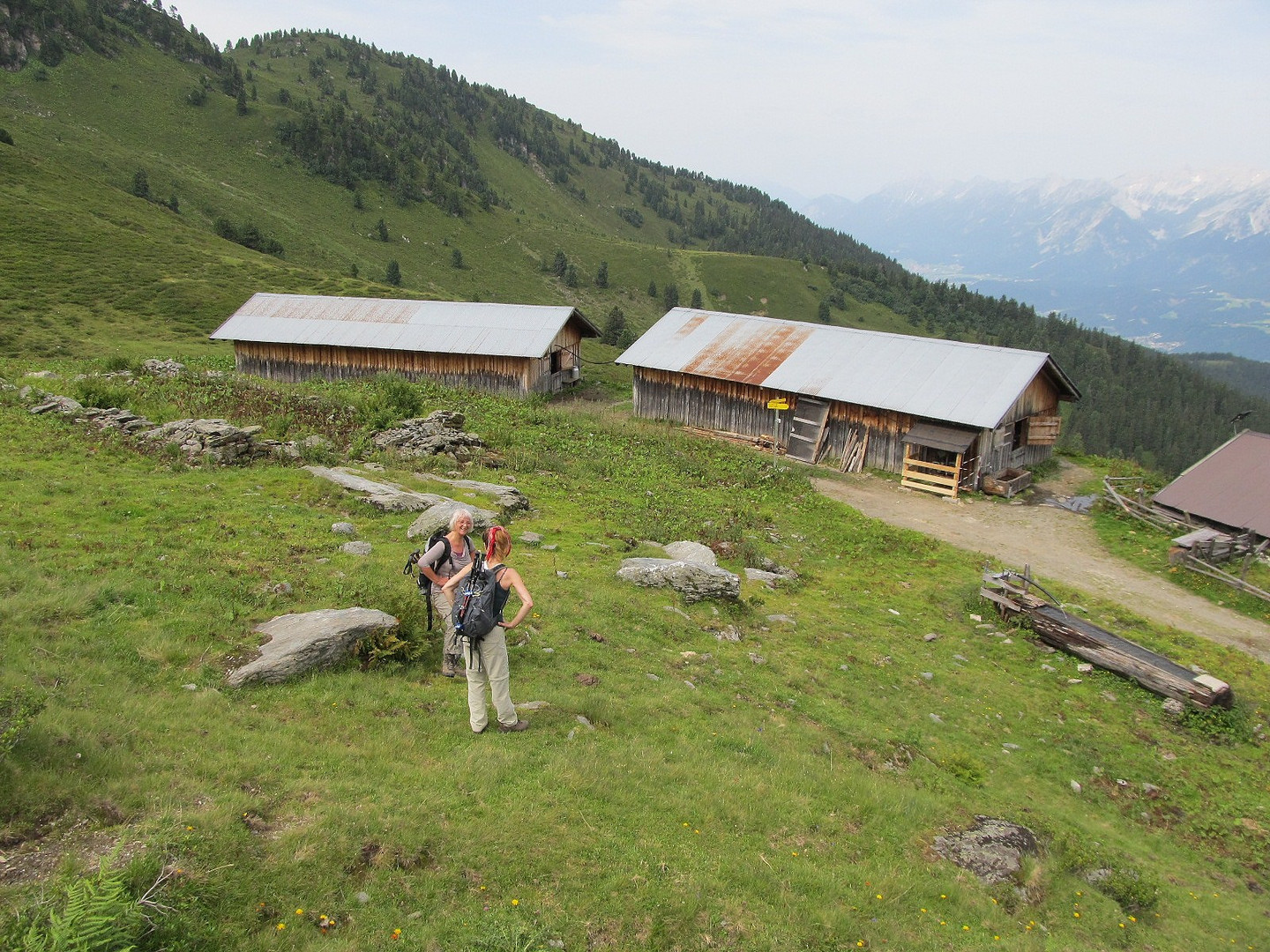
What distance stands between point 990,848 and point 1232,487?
21445 millimetres

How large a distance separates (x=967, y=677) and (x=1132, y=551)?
12.2 meters

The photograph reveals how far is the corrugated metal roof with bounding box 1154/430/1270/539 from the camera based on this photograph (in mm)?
22625

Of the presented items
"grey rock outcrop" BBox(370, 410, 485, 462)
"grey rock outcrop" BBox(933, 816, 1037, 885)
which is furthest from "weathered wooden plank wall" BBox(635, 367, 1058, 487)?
"grey rock outcrop" BBox(933, 816, 1037, 885)

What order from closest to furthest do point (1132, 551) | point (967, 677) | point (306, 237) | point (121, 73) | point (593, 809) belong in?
1. point (593, 809)
2. point (967, 677)
3. point (1132, 551)
4. point (306, 237)
5. point (121, 73)

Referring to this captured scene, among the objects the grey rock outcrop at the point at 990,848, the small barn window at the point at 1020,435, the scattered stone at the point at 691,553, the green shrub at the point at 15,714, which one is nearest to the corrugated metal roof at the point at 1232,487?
the small barn window at the point at 1020,435

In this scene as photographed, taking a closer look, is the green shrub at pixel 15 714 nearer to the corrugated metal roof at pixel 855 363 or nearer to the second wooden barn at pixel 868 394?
the second wooden barn at pixel 868 394

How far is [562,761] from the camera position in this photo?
8.46m

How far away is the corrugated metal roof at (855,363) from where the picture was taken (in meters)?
29.6

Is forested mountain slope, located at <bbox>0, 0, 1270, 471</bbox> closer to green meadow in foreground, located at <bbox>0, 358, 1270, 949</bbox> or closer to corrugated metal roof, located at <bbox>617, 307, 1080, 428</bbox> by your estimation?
corrugated metal roof, located at <bbox>617, 307, 1080, 428</bbox>

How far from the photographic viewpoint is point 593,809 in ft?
25.6

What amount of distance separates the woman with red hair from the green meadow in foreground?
1.16ft

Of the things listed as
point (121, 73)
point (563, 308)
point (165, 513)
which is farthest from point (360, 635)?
point (121, 73)

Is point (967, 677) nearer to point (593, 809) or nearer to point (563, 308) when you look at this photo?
point (593, 809)

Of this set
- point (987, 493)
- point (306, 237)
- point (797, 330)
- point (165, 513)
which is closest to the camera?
point (165, 513)
